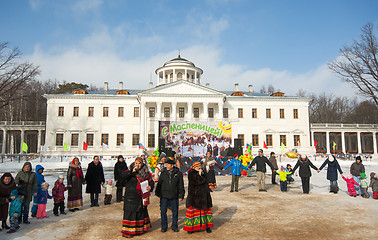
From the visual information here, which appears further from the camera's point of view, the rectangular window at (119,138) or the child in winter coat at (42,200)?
the rectangular window at (119,138)

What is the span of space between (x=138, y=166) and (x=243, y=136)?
3428cm

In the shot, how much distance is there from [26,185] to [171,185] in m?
3.85

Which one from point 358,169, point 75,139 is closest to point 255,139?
point 75,139

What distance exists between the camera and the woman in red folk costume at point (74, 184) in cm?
740

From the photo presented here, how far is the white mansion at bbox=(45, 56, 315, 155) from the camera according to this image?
36.1 m

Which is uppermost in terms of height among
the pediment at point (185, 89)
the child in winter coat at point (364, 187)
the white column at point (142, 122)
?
the pediment at point (185, 89)

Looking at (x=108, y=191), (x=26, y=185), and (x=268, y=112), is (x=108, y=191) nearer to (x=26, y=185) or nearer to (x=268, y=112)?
(x=26, y=185)

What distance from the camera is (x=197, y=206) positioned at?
5.32 m

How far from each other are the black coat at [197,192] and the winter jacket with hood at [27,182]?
163 inches

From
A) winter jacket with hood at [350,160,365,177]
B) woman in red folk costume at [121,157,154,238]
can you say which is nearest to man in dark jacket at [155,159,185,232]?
woman in red folk costume at [121,157,154,238]

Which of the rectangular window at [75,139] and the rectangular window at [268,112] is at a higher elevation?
the rectangular window at [268,112]

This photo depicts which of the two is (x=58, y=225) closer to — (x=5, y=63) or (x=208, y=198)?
(x=208, y=198)

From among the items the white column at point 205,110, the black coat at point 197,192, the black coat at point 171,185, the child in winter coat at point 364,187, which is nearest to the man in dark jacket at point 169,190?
the black coat at point 171,185

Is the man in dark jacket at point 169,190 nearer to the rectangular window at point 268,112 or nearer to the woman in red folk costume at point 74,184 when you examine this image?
the woman in red folk costume at point 74,184
